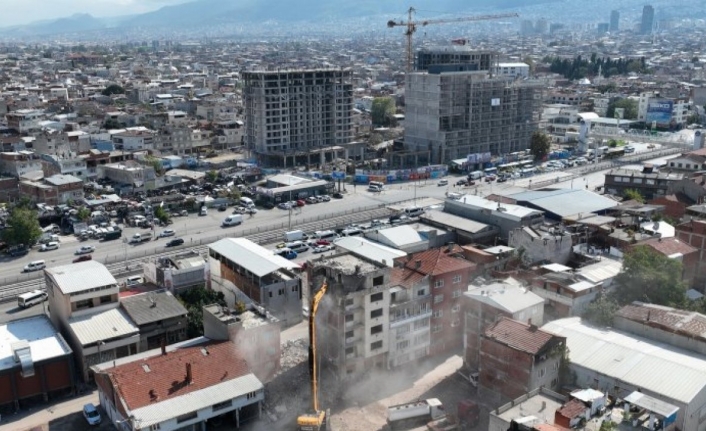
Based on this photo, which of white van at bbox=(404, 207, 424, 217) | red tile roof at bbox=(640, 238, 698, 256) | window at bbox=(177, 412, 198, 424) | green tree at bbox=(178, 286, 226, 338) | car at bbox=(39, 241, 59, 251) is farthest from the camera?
white van at bbox=(404, 207, 424, 217)

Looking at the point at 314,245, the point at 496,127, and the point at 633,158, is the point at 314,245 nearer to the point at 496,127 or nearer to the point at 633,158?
the point at 496,127

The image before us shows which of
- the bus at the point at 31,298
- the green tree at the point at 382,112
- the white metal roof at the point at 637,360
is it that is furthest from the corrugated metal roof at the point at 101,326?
the green tree at the point at 382,112

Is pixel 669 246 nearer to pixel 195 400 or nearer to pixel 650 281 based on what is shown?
pixel 650 281

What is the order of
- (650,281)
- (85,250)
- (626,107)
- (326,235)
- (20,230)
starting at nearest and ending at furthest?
(650,281) → (85,250) → (20,230) → (326,235) → (626,107)

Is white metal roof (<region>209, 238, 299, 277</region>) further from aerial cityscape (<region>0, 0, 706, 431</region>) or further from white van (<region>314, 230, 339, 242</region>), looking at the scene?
white van (<region>314, 230, 339, 242</region>)

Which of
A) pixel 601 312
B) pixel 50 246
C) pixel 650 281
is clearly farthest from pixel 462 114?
pixel 601 312

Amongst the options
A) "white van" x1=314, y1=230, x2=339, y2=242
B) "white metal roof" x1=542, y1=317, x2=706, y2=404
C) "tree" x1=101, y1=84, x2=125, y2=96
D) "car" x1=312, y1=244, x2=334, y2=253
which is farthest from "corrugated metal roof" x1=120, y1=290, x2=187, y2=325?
"tree" x1=101, y1=84, x2=125, y2=96
